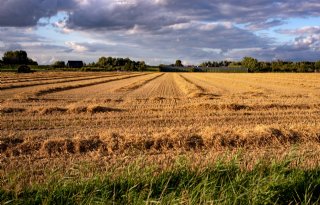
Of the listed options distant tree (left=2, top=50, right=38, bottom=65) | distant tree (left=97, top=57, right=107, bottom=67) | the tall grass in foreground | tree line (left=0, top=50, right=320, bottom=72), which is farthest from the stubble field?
distant tree (left=97, top=57, right=107, bottom=67)

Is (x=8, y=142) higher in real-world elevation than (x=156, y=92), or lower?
higher

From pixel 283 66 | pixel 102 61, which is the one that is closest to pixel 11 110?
pixel 283 66

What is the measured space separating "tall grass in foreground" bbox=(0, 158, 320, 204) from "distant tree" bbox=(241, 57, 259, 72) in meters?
141

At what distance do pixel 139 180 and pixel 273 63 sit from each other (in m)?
145

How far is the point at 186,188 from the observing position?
22.2 feet

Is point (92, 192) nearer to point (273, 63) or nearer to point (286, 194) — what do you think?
point (286, 194)

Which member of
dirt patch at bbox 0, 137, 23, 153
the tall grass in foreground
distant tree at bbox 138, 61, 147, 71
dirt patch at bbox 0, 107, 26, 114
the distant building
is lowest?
distant tree at bbox 138, 61, 147, 71

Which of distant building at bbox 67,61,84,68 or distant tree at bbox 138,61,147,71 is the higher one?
distant building at bbox 67,61,84,68

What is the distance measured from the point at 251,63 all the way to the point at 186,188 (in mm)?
151485

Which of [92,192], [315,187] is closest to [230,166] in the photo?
[315,187]

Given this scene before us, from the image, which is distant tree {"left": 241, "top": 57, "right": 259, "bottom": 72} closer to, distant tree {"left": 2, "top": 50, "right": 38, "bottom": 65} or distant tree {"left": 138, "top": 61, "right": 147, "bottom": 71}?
distant tree {"left": 138, "top": 61, "right": 147, "bottom": 71}

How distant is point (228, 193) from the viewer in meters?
6.34

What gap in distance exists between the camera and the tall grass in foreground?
6.17m

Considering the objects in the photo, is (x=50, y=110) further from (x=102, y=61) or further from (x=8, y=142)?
(x=102, y=61)
